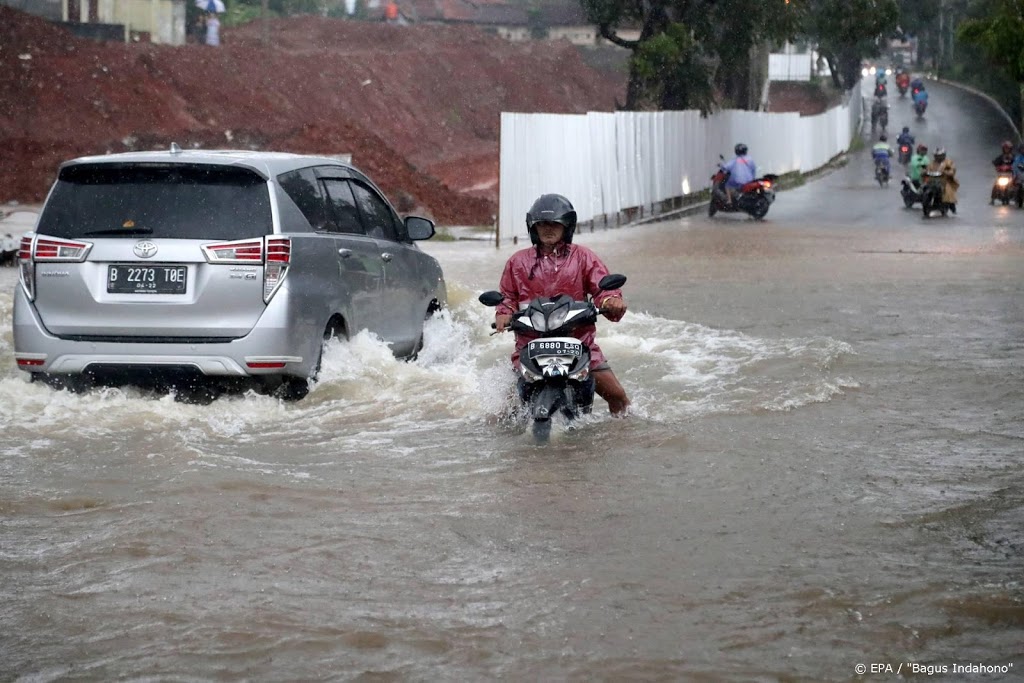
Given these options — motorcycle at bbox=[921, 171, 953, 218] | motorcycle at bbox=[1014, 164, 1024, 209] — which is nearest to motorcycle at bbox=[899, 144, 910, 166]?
motorcycle at bbox=[1014, 164, 1024, 209]

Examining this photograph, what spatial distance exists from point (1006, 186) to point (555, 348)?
29.0m

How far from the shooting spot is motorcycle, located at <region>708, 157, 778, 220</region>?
3145cm

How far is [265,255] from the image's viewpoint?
8867mm

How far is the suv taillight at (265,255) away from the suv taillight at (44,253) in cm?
72

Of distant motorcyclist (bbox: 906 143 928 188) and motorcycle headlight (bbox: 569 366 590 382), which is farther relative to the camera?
distant motorcyclist (bbox: 906 143 928 188)

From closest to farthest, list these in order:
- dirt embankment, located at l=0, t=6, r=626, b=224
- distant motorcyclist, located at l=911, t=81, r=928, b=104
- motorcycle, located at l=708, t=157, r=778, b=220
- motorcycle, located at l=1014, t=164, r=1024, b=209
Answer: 1. motorcycle, located at l=708, t=157, r=778, b=220
2. motorcycle, located at l=1014, t=164, r=1024, b=209
3. dirt embankment, located at l=0, t=6, r=626, b=224
4. distant motorcyclist, located at l=911, t=81, r=928, b=104

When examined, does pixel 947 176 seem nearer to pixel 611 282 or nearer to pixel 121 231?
pixel 611 282

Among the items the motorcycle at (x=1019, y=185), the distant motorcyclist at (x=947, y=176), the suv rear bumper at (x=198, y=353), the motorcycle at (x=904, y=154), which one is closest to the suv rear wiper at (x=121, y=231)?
the suv rear bumper at (x=198, y=353)

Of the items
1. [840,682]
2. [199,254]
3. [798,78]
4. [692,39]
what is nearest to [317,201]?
[199,254]

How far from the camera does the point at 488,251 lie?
2309 cm

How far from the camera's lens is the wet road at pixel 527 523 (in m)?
4.96

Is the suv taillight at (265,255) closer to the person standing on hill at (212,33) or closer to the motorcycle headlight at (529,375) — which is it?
the motorcycle headlight at (529,375)

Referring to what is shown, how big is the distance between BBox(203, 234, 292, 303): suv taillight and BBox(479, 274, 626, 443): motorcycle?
4.21ft

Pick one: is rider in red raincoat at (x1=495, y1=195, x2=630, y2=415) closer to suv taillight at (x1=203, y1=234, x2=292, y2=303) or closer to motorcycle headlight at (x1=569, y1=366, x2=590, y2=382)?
motorcycle headlight at (x1=569, y1=366, x2=590, y2=382)
